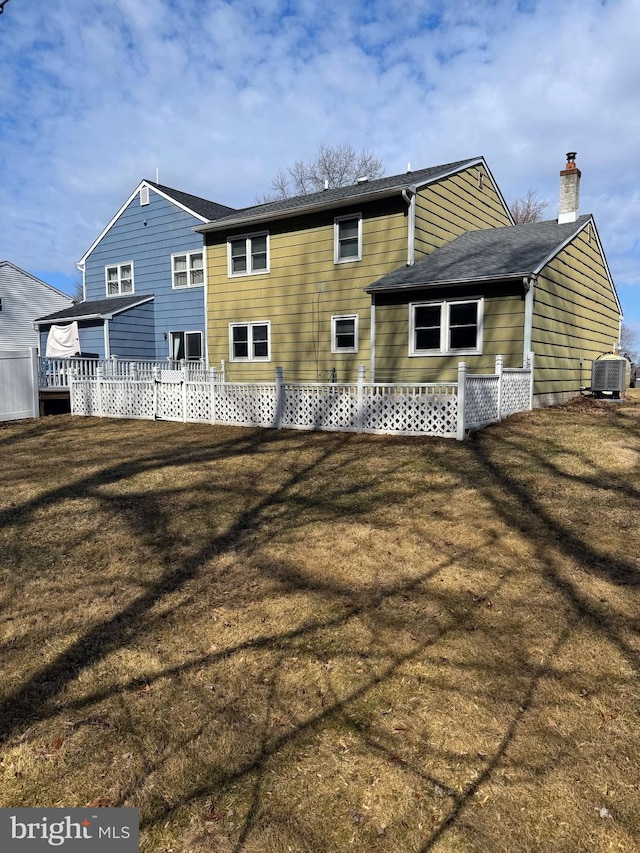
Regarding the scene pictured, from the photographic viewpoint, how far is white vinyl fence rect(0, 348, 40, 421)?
43.8ft

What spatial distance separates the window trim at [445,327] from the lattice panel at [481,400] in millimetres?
2300

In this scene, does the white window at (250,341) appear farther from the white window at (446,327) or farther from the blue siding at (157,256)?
the white window at (446,327)

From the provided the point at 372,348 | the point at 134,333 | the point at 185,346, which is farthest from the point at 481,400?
the point at 134,333

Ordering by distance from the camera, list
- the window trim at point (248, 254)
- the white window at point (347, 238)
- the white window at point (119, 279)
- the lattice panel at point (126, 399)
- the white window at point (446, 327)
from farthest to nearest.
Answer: the white window at point (119, 279)
the window trim at point (248, 254)
the white window at point (347, 238)
the lattice panel at point (126, 399)
the white window at point (446, 327)

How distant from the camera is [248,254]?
55.7 feet

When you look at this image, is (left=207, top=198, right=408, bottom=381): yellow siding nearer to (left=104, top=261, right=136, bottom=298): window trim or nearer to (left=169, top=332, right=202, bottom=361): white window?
(left=169, top=332, right=202, bottom=361): white window

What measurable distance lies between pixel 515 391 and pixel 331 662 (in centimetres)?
964

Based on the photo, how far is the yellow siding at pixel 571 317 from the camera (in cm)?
1283

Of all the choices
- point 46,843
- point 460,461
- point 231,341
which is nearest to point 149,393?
point 231,341

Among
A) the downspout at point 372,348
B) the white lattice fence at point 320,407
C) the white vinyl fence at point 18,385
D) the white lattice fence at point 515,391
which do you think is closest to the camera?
the white lattice fence at point 320,407

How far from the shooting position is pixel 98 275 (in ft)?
71.7

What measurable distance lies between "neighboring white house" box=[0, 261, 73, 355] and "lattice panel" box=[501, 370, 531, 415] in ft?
79.5

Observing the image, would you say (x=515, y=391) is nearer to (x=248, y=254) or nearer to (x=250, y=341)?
(x=250, y=341)

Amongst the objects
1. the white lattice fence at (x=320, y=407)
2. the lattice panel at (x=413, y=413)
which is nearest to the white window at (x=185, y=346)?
the white lattice fence at (x=320, y=407)
